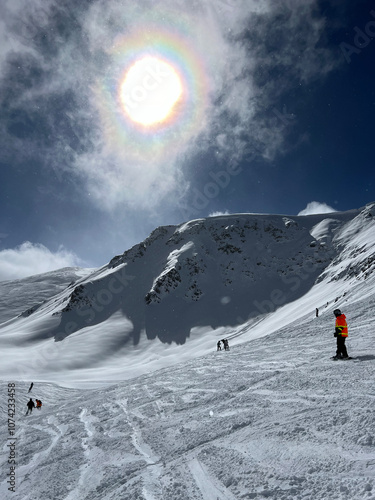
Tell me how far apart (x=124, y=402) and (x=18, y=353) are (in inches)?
2406

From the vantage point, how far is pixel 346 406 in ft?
18.1

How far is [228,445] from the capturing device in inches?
203

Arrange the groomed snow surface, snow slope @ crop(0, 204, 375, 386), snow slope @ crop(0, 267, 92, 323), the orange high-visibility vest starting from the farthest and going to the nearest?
snow slope @ crop(0, 267, 92, 323) < snow slope @ crop(0, 204, 375, 386) < the orange high-visibility vest < the groomed snow surface

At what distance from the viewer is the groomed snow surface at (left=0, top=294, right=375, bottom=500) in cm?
386

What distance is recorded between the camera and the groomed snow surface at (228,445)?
386cm

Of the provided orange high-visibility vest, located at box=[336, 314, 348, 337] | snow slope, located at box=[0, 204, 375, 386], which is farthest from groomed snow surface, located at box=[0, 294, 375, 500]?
snow slope, located at box=[0, 204, 375, 386]

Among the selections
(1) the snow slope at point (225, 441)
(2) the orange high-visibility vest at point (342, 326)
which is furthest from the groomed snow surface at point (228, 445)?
(2) the orange high-visibility vest at point (342, 326)

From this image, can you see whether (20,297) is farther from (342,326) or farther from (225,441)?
(225,441)

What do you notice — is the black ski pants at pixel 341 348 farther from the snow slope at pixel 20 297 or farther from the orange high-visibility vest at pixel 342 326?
the snow slope at pixel 20 297

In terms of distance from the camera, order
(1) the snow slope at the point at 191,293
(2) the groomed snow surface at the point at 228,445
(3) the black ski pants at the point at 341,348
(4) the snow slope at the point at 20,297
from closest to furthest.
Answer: (2) the groomed snow surface at the point at 228,445
(3) the black ski pants at the point at 341,348
(1) the snow slope at the point at 191,293
(4) the snow slope at the point at 20,297

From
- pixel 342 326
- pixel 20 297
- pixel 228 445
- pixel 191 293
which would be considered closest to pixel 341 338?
pixel 342 326

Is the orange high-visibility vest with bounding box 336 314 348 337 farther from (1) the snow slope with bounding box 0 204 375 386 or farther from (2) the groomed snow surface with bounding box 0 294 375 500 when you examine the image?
(1) the snow slope with bounding box 0 204 375 386

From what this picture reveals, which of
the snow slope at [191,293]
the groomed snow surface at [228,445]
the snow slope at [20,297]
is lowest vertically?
the groomed snow surface at [228,445]

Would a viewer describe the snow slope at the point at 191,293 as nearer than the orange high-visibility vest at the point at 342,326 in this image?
No
